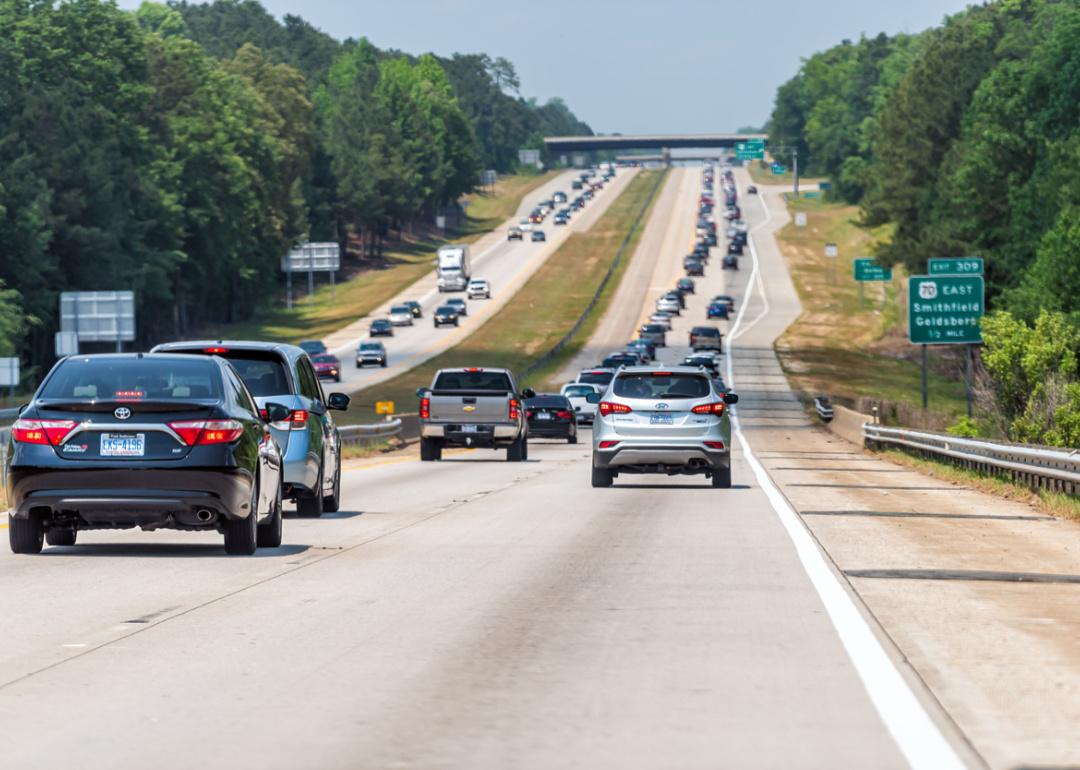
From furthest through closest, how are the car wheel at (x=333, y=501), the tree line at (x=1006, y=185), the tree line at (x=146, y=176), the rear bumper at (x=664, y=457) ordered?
the tree line at (x=146, y=176) < the tree line at (x=1006, y=185) < the rear bumper at (x=664, y=457) < the car wheel at (x=333, y=501)

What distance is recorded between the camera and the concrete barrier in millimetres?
53875

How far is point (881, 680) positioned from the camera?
374 inches

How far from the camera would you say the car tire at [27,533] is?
52.7 ft

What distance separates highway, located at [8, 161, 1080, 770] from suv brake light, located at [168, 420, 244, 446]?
94 centimetres

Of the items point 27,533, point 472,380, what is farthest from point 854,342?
point 27,533

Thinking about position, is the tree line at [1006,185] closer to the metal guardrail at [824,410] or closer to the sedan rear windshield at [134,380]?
the metal guardrail at [824,410]

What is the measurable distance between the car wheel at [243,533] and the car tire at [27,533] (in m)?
1.48

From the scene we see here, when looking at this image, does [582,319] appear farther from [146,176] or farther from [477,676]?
[477,676]

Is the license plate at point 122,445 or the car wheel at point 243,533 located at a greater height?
the license plate at point 122,445

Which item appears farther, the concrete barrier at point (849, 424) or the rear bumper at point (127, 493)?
the concrete barrier at point (849, 424)

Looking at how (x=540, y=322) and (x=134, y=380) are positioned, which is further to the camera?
(x=540, y=322)

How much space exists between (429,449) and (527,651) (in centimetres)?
2940

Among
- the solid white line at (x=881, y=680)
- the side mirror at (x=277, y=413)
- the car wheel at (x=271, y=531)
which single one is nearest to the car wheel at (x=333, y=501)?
the side mirror at (x=277, y=413)

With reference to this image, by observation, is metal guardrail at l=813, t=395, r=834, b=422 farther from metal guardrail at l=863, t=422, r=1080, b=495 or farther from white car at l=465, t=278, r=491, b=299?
white car at l=465, t=278, r=491, b=299
